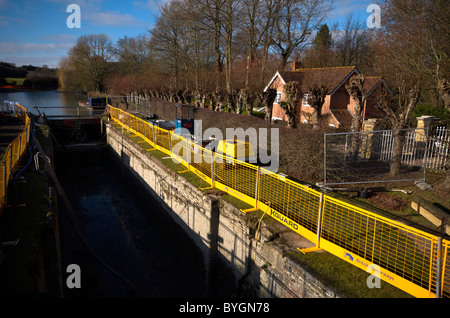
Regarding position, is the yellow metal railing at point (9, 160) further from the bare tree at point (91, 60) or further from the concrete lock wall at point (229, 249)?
the bare tree at point (91, 60)

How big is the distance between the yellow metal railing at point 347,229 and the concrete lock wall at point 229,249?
1.90 ft

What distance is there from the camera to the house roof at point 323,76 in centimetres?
1788

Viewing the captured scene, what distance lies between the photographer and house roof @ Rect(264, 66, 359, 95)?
1788 cm

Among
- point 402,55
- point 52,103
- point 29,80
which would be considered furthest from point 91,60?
point 402,55

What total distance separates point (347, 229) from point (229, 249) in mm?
2766

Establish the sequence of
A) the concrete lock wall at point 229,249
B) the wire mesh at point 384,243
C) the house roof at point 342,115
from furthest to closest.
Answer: the house roof at point 342,115, the concrete lock wall at point 229,249, the wire mesh at point 384,243

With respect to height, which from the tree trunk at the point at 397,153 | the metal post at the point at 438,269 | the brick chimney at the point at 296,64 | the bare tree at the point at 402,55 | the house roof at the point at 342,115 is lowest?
the metal post at the point at 438,269

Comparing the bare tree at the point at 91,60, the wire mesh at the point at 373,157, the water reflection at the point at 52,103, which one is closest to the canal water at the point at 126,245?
the wire mesh at the point at 373,157

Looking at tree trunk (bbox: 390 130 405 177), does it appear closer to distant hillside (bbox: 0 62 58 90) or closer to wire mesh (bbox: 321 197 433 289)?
wire mesh (bbox: 321 197 433 289)

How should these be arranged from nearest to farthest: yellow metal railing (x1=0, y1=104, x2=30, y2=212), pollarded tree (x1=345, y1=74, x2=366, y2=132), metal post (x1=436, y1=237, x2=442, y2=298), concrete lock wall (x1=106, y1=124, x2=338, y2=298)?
1. metal post (x1=436, y1=237, x2=442, y2=298)
2. concrete lock wall (x1=106, y1=124, x2=338, y2=298)
3. yellow metal railing (x1=0, y1=104, x2=30, y2=212)
4. pollarded tree (x1=345, y1=74, x2=366, y2=132)

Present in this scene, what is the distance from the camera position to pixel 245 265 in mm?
6332

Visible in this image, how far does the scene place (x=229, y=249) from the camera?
22.9 feet

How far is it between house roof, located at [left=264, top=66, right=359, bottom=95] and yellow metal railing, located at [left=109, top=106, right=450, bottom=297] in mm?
10192

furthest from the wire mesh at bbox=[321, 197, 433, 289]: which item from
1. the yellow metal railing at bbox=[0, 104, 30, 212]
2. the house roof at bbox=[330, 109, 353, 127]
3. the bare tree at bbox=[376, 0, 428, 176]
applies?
the house roof at bbox=[330, 109, 353, 127]
